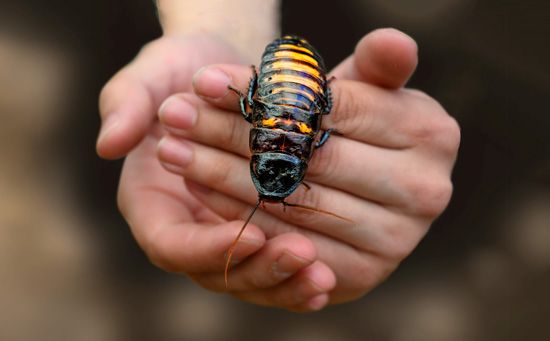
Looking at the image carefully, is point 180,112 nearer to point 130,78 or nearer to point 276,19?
point 130,78

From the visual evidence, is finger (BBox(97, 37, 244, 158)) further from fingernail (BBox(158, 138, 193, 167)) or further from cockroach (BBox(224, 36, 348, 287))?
cockroach (BBox(224, 36, 348, 287))

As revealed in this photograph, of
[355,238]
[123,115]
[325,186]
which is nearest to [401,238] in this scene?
[355,238]

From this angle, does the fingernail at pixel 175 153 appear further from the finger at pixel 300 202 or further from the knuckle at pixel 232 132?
the knuckle at pixel 232 132

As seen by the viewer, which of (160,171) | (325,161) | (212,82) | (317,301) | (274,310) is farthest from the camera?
(274,310)

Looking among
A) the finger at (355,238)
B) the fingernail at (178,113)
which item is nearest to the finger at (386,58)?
the finger at (355,238)

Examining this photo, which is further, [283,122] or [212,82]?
[212,82]

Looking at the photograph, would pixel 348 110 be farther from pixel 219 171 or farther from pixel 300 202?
pixel 219 171

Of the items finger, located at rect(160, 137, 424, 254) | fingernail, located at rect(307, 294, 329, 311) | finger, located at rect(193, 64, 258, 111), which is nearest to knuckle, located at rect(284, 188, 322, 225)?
finger, located at rect(160, 137, 424, 254)
